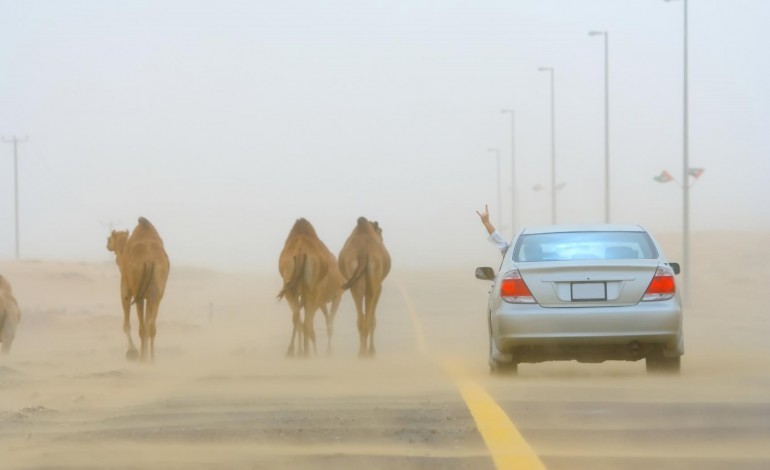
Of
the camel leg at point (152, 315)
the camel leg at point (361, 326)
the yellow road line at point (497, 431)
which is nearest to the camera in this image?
the yellow road line at point (497, 431)

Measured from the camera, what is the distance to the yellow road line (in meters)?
9.55

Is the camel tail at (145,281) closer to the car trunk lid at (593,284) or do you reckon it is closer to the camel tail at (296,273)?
the camel tail at (296,273)

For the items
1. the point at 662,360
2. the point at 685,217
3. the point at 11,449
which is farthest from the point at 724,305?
the point at 11,449

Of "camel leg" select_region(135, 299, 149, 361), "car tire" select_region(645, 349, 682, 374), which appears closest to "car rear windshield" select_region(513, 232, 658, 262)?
"car tire" select_region(645, 349, 682, 374)

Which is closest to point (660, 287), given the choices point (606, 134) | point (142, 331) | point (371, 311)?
point (371, 311)

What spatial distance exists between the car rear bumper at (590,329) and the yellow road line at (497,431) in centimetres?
70

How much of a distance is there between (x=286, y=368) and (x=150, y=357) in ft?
14.7

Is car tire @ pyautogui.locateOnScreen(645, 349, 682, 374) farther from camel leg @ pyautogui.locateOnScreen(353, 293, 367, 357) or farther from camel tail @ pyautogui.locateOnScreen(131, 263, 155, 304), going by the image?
camel tail @ pyautogui.locateOnScreen(131, 263, 155, 304)

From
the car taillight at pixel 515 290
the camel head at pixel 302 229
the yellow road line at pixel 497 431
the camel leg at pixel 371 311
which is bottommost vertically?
→ the camel leg at pixel 371 311

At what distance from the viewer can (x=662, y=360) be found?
17000 mm

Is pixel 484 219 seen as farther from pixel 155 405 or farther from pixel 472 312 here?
pixel 472 312

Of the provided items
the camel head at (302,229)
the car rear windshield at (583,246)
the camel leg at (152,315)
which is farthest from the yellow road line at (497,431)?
the camel head at (302,229)

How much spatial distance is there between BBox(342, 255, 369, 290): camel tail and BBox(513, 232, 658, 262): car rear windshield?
7.20 meters

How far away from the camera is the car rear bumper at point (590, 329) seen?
16.4 meters
